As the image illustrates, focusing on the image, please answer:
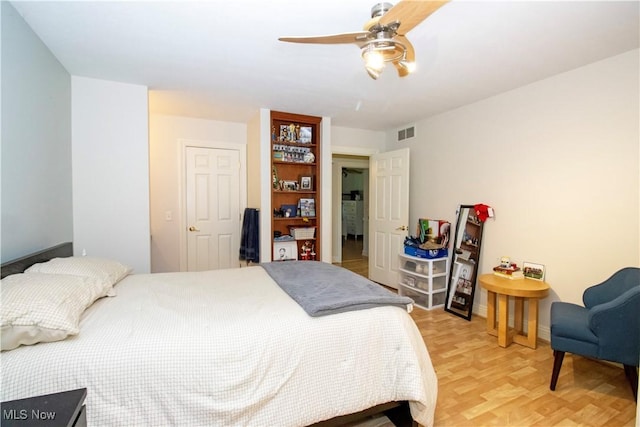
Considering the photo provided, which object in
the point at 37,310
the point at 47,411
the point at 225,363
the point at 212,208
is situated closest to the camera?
the point at 47,411

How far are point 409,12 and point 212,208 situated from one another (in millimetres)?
3390

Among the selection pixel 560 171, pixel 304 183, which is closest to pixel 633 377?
pixel 560 171

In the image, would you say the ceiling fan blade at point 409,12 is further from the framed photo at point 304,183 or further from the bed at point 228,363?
the framed photo at point 304,183

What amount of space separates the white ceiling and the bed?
1.58 m

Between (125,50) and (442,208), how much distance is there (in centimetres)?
362

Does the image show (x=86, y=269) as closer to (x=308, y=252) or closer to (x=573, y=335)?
(x=308, y=252)

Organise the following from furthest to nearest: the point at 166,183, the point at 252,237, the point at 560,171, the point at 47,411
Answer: the point at 166,183, the point at 252,237, the point at 560,171, the point at 47,411

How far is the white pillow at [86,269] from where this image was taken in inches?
65.4

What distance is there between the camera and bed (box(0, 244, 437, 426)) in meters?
1.12

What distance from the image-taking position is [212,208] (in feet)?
13.3

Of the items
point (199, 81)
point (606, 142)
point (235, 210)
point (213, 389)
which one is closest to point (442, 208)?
point (606, 142)

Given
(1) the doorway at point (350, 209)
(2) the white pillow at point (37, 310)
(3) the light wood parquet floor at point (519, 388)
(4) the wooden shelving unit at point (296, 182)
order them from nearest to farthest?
1. (2) the white pillow at point (37, 310)
2. (3) the light wood parquet floor at point (519, 388)
3. (4) the wooden shelving unit at point (296, 182)
4. (1) the doorway at point (350, 209)

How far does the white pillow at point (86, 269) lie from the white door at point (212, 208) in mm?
1977

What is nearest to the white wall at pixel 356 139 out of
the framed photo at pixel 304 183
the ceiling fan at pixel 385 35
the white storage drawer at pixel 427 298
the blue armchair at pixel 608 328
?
the framed photo at pixel 304 183
